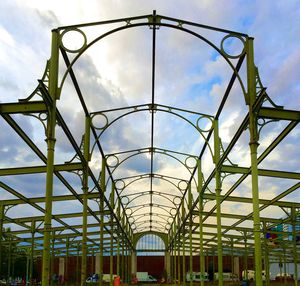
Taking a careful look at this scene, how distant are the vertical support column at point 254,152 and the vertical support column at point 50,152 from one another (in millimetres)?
5471

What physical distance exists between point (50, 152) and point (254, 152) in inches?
220

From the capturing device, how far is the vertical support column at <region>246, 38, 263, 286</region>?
1274 cm

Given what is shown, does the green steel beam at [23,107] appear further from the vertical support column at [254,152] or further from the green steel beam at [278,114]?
the green steel beam at [278,114]

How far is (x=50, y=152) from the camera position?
12492mm

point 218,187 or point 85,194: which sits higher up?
point 218,187

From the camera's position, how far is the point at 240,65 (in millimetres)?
15117

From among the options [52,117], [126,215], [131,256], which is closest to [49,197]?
[52,117]

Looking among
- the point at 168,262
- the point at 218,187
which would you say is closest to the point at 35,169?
the point at 218,187

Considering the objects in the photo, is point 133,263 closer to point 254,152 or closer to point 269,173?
point 269,173

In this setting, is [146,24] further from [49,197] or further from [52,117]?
[49,197]

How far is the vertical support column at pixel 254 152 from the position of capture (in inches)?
502

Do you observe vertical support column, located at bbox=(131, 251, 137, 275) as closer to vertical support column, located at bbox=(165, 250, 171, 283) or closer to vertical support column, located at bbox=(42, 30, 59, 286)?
vertical support column, located at bbox=(165, 250, 171, 283)

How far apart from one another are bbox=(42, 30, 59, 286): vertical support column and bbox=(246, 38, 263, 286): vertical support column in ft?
17.9

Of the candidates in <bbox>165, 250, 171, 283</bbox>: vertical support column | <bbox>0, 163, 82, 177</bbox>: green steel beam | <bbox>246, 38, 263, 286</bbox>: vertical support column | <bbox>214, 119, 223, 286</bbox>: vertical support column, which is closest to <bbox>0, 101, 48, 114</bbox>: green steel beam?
<bbox>246, 38, 263, 286</bbox>: vertical support column
